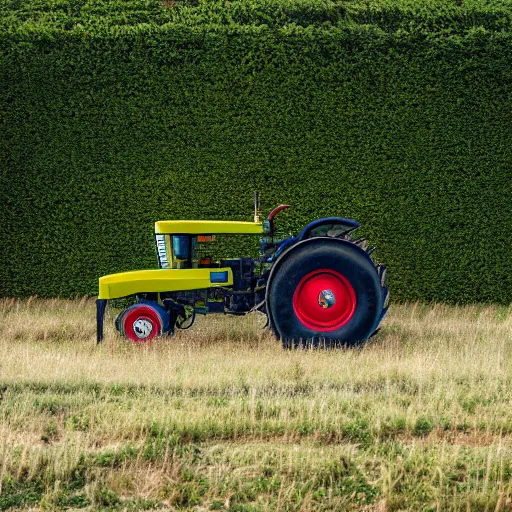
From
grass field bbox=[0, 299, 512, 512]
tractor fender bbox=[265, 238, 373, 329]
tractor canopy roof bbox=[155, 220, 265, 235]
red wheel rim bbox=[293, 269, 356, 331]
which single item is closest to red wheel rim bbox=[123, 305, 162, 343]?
grass field bbox=[0, 299, 512, 512]

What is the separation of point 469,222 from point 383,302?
9.66ft

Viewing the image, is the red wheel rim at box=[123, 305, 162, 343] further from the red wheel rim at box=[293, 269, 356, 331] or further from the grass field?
the red wheel rim at box=[293, 269, 356, 331]

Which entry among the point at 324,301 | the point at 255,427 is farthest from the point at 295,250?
the point at 255,427

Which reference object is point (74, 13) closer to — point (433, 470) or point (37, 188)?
point (37, 188)

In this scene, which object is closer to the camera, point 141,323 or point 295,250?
point 295,250

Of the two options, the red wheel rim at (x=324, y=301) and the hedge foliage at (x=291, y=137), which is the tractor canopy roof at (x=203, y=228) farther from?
the hedge foliage at (x=291, y=137)

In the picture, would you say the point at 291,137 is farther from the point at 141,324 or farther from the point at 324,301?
the point at 141,324

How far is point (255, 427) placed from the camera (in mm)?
4883

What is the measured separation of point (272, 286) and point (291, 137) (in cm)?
319

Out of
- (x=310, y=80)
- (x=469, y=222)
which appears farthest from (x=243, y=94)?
(x=469, y=222)

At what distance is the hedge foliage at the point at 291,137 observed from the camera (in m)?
9.94

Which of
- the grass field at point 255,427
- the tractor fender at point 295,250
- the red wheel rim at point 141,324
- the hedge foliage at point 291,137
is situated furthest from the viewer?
the hedge foliage at point 291,137

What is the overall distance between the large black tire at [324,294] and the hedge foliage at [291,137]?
266 cm

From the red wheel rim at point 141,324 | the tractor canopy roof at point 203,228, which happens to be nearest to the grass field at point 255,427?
the red wheel rim at point 141,324
